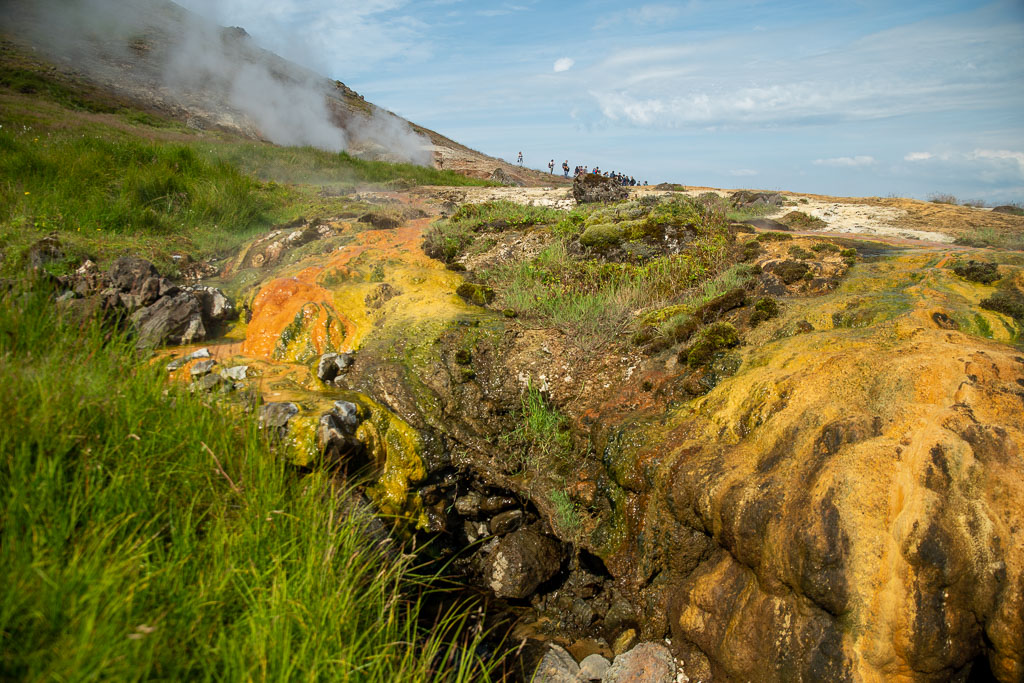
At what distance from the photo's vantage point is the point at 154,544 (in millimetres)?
2379

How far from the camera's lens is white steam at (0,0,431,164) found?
31.7m

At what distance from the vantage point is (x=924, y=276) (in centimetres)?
537

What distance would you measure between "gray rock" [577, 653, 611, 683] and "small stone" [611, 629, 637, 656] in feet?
0.43

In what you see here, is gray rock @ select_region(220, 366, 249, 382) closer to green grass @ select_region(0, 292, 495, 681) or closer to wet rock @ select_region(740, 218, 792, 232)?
green grass @ select_region(0, 292, 495, 681)

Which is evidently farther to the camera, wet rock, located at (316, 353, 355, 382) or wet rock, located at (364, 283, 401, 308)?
wet rock, located at (364, 283, 401, 308)

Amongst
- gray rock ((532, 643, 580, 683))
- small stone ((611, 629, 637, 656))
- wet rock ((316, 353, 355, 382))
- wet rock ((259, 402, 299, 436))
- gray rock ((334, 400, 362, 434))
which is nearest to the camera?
gray rock ((532, 643, 580, 683))

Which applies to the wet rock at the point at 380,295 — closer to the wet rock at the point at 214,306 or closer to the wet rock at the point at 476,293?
the wet rock at the point at 476,293

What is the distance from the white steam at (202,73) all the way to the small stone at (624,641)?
33310 millimetres

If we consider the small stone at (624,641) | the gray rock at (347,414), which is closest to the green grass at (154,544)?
the gray rock at (347,414)

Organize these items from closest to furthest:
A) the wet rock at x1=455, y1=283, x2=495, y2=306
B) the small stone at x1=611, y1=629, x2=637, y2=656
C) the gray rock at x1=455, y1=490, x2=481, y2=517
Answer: the small stone at x1=611, y1=629, x2=637, y2=656
the gray rock at x1=455, y1=490, x2=481, y2=517
the wet rock at x1=455, y1=283, x2=495, y2=306

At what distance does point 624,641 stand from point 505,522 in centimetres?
135

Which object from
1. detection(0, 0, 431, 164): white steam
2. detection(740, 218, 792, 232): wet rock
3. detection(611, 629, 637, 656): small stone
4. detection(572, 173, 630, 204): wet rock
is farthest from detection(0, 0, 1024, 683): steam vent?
detection(0, 0, 431, 164): white steam

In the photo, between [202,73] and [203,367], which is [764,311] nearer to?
[203,367]

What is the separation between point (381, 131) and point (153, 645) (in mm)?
41111
